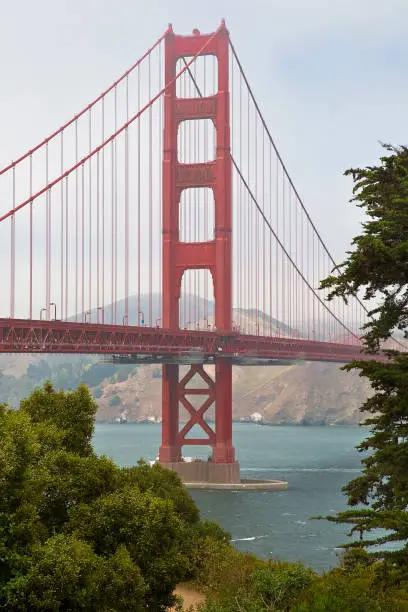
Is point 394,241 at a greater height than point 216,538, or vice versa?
point 394,241

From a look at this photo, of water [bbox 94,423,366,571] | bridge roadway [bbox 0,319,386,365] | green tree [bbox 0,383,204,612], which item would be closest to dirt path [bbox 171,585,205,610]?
water [bbox 94,423,366,571]

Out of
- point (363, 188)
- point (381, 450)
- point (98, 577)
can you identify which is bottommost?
point (98, 577)

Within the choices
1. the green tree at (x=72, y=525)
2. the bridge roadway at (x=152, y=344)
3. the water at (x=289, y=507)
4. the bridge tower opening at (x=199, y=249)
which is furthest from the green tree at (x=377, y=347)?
the bridge tower opening at (x=199, y=249)

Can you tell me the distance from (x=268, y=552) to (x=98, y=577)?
26.6m

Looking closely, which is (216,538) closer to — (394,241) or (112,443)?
(394,241)

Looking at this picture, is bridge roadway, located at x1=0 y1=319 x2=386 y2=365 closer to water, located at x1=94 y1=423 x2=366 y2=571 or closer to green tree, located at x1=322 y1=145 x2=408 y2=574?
water, located at x1=94 y1=423 x2=366 y2=571

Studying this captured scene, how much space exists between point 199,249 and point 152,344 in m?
9.25

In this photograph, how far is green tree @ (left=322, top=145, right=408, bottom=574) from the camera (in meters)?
16.7

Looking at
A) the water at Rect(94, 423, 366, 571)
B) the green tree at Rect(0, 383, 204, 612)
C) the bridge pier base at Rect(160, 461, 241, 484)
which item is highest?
the green tree at Rect(0, 383, 204, 612)

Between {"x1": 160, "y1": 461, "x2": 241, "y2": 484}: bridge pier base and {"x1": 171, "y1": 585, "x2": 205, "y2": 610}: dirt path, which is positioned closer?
{"x1": 171, "y1": 585, "x2": 205, "y2": 610}: dirt path

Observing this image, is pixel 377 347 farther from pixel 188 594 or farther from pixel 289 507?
pixel 289 507

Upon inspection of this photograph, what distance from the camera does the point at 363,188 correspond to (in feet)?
62.3

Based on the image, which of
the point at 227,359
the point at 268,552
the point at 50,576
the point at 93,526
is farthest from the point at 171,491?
the point at 227,359

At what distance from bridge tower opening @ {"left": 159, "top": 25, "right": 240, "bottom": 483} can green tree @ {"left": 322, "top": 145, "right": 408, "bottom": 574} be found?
49775 mm
